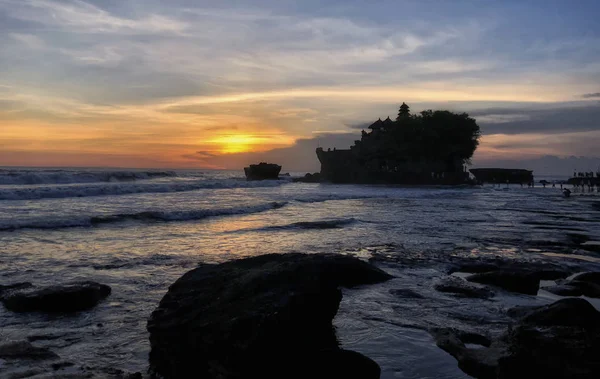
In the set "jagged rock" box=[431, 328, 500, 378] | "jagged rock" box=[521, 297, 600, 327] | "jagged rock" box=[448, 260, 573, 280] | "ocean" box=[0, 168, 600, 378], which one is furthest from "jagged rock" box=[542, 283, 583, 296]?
"jagged rock" box=[431, 328, 500, 378]

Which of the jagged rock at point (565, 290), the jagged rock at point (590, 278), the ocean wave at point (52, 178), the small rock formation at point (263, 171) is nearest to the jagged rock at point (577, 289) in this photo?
the jagged rock at point (565, 290)

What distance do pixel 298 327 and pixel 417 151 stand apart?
79483 mm

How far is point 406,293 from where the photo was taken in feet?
26.5

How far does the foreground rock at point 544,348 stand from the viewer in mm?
4208

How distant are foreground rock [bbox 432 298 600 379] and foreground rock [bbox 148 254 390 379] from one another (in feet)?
3.55

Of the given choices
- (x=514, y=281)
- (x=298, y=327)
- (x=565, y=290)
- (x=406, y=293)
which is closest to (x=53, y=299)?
(x=298, y=327)

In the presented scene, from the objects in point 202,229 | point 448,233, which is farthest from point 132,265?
point 448,233

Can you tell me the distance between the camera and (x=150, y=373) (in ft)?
15.5

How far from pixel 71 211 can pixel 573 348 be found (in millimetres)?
21796

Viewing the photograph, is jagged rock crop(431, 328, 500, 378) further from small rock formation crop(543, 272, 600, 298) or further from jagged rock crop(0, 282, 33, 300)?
jagged rock crop(0, 282, 33, 300)

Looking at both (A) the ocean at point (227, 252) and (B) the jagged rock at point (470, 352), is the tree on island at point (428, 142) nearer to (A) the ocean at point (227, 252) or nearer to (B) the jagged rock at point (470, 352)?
(A) the ocean at point (227, 252)

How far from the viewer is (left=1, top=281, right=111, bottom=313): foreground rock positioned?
6941 mm

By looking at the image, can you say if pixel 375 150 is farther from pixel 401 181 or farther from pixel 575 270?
pixel 575 270

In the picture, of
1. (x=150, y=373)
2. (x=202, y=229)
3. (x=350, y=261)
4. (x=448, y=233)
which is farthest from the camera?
(x=202, y=229)
